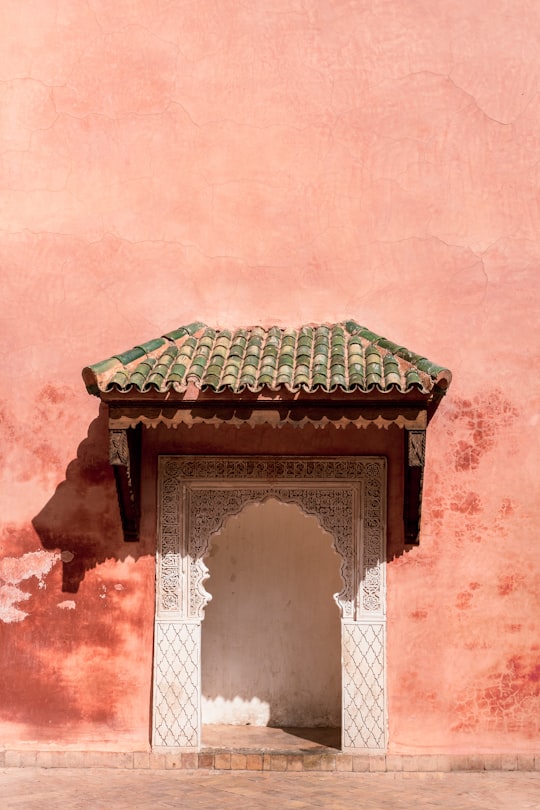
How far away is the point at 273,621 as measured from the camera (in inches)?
331

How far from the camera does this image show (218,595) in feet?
27.6

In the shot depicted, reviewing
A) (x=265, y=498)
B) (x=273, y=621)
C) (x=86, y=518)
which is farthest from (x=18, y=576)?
(x=273, y=621)

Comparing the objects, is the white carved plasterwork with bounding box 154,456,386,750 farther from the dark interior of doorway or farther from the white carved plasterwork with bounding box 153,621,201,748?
the dark interior of doorway

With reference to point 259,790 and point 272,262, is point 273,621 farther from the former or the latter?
point 272,262

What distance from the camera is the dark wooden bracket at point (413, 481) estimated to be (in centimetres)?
595

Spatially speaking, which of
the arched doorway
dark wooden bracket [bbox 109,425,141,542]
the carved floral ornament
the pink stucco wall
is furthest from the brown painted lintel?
the arched doorway

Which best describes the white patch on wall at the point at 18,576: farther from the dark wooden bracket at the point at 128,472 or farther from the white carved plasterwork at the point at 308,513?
the white carved plasterwork at the point at 308,513

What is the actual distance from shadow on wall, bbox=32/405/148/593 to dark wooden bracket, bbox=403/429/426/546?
168 centimetres

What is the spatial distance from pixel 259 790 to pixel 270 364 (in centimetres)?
246

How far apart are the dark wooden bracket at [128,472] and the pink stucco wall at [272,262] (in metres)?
0.16

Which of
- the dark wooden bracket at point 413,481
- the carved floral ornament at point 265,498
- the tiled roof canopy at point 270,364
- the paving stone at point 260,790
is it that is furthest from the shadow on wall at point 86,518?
the dark wooden bracket at point 413,481

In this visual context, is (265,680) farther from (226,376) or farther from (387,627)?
(226,376)

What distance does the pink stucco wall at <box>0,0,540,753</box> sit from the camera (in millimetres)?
6566

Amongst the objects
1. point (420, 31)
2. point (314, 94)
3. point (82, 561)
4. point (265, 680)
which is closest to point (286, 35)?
point (314, 94)
